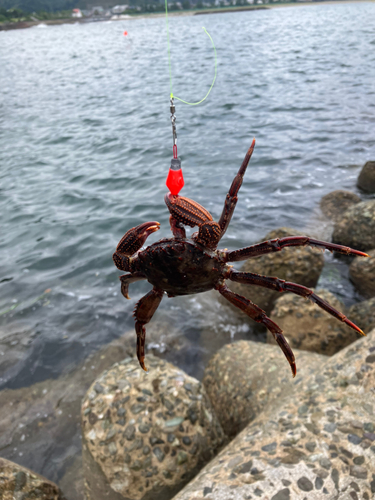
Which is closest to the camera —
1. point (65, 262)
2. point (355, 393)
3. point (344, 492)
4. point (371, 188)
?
point (344, 492)

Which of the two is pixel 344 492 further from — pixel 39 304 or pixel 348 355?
pixel 39 304

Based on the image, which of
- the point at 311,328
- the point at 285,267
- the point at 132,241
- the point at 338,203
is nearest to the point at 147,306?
the point at 132,241

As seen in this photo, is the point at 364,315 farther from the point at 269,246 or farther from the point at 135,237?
the point at 135,237

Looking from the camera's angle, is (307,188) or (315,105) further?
(315,105)

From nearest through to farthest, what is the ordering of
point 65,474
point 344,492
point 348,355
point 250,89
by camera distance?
point 344,492 < point 348,355 < point 65,474 < point 250,89

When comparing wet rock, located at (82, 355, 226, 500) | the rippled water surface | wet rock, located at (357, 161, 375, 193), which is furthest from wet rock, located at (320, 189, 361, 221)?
wet rock, located at (82, 355, 226, 500)

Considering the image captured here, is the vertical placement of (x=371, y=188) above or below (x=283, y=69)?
below

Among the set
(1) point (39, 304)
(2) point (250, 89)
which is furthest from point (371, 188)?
(2) point (250, 89)
